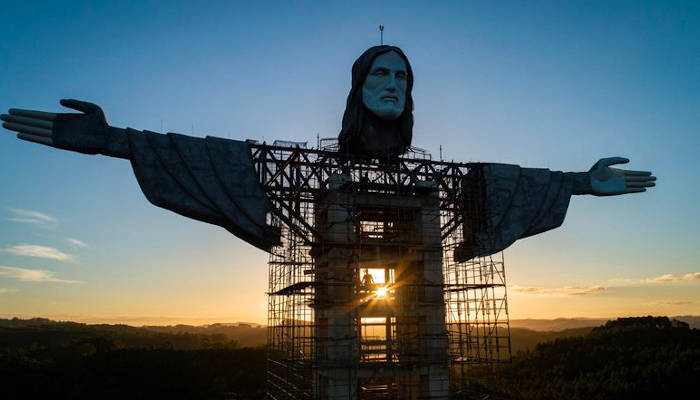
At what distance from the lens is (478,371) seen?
5594cm

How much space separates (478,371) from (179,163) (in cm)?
4763

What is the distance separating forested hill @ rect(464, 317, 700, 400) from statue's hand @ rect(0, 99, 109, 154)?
2610 centimetres

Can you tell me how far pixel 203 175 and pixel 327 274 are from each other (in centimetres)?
509

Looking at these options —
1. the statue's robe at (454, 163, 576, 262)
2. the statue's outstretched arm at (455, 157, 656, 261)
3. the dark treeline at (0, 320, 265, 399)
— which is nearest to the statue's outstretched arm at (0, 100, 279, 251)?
the statue's robe at (454, 163, 576, 262)

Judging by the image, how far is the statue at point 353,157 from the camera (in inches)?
620

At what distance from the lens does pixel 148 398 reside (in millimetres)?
43000

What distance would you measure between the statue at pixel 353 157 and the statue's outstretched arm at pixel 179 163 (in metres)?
0.03

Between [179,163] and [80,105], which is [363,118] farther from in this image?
[80,105]

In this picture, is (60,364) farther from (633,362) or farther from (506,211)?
(633,362)

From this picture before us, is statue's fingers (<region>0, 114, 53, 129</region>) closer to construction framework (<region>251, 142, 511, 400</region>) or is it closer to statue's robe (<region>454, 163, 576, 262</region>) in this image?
construction framework (<region>251, 142, 511, 400</region>)

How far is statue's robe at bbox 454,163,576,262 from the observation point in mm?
19391

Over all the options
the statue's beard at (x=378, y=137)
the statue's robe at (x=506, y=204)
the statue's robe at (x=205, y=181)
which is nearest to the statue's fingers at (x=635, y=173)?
the statue's robe at (x=506, y=204)

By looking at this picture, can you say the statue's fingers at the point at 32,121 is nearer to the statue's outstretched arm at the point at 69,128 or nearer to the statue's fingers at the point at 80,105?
the statue's outstretched arm at the point at 69,128

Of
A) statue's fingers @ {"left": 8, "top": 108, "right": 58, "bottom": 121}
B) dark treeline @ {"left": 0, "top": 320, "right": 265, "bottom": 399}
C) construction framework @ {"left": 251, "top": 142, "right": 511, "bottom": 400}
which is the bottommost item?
dark treeline @ {"left": 0, "top": 320, "right": 265, "bottom": 399}
